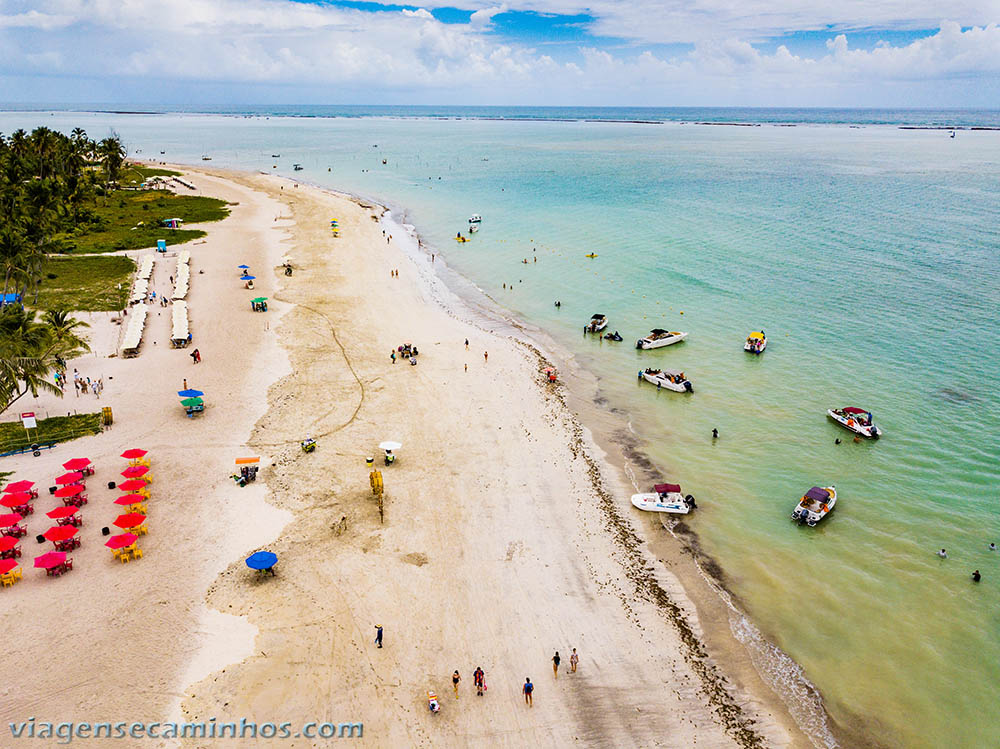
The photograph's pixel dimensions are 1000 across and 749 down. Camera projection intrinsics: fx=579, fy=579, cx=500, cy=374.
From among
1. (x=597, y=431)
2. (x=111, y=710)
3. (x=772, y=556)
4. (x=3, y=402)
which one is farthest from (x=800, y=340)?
(x=3, y=402)

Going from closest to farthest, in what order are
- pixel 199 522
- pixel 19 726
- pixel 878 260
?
pixel 19 726
pixel 199 522
pixel 878 260

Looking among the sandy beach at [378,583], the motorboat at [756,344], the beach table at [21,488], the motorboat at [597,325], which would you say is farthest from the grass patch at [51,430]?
the motorboat at [756,344]

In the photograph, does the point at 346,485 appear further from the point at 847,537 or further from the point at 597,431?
the point at 847,537

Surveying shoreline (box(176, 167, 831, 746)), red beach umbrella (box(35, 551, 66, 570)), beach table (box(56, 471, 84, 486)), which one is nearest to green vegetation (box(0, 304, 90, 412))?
beach table (box(56, 471, 84, 486))

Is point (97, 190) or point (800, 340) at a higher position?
point (97, 190)

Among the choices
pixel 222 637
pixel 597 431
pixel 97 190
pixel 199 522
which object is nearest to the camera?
pixel 222 637

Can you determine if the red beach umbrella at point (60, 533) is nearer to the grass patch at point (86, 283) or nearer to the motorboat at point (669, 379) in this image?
the grass patch at point (86, 283)

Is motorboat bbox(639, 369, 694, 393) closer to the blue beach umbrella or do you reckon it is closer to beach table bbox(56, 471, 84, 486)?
the blue beach umbrella

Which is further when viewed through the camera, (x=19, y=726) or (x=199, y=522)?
(x=199, y=522)

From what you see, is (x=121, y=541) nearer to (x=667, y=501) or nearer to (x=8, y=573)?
(x=8, y=573)
